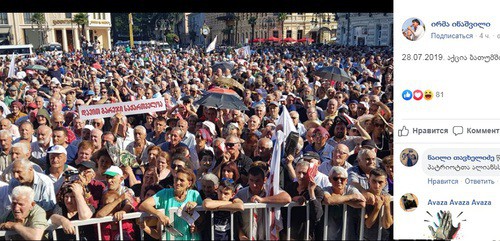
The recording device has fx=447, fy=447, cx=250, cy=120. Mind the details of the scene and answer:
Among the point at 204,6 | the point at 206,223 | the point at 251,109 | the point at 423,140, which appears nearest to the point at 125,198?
the point at 206,223

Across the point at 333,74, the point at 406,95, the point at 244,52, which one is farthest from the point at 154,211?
the point at 244,52

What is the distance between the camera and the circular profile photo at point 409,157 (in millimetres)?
1863

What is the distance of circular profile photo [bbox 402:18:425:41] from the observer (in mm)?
1830

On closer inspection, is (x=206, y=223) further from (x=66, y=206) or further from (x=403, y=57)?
(x=403, y=57)

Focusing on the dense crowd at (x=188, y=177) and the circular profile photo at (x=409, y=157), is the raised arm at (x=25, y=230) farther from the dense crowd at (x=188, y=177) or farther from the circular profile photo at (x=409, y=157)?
the circular profile photo at (x=409, y=157)

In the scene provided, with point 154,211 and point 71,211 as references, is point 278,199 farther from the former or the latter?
point 71,211

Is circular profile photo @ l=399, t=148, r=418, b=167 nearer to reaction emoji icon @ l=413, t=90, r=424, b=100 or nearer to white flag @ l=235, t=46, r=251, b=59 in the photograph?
reaction emoji icon @ l=413, t=90, r=424, b=100

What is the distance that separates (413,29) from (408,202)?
0.72 metres

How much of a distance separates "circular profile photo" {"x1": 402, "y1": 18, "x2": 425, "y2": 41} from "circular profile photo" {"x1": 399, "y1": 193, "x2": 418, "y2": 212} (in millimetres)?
654

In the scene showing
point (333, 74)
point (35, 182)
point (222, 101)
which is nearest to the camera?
point (35, 182)

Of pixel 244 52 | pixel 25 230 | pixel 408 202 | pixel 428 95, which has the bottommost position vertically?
pixel 25 230

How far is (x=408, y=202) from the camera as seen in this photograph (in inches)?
74.1

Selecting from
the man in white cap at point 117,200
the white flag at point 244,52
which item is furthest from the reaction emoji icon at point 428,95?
the white flag at point 244,52

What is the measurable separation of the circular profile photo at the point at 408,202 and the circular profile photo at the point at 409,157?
132mm
